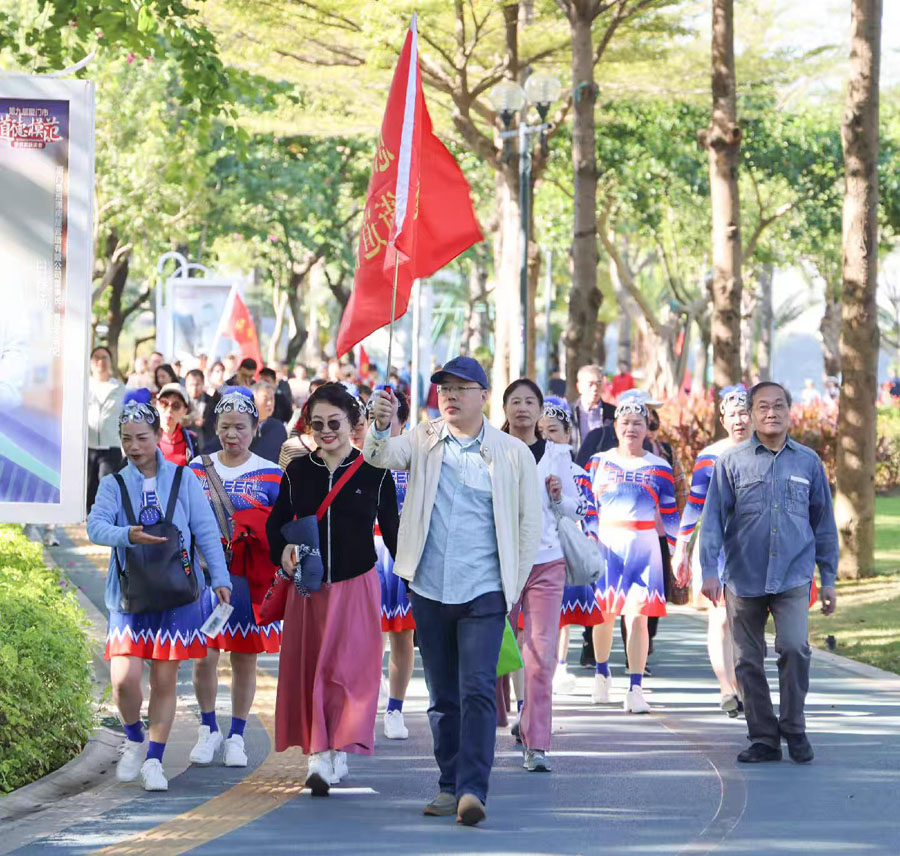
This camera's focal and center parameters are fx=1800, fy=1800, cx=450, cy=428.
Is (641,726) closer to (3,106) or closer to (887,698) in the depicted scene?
(887,698)

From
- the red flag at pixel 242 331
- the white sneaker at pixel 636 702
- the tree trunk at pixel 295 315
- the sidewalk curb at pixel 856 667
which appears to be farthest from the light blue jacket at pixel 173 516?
the tree trunk at pixel 295 315

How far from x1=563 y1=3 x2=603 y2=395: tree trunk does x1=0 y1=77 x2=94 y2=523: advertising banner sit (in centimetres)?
1262

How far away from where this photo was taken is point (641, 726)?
32.2ft

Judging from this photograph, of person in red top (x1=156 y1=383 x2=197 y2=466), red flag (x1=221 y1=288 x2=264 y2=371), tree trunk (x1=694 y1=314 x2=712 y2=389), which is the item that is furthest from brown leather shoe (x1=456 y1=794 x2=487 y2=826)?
tree trunk (x1=694 y1=314 x2=712 y2=389)

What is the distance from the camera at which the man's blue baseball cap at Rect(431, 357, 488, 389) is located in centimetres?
750

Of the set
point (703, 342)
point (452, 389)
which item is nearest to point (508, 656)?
point (452, 389)

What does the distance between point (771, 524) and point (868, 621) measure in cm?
568

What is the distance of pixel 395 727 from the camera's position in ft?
30.9

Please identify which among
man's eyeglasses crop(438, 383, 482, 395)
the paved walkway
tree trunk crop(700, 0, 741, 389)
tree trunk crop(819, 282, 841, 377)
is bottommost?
the paved walkway

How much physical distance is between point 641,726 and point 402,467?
2913 mm

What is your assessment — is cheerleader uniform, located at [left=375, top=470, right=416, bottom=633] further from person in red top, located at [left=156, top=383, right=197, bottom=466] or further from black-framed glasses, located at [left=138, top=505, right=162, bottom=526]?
person in red top, located at [left=156, top=383, right=197, bottom=466]

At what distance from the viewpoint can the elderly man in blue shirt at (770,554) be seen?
349 inches

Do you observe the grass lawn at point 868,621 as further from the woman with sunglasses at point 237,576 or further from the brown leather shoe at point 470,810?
the brown leather shoe at point 470,810

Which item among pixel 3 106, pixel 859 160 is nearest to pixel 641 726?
pixel 3 106
